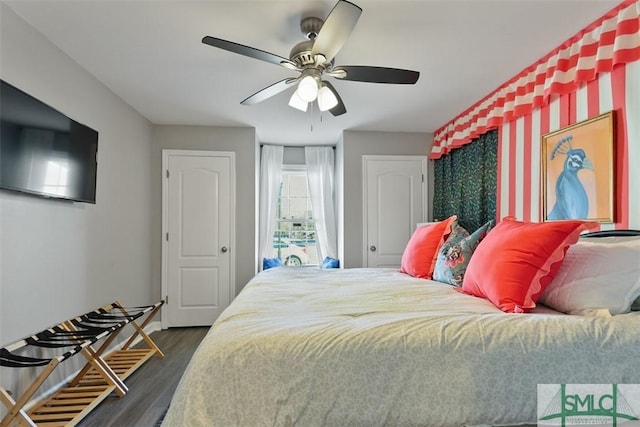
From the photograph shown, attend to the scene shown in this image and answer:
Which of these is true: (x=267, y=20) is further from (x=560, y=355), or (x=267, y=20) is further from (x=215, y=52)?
(x=560, y=355)

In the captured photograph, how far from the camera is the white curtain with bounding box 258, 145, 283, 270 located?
473cm

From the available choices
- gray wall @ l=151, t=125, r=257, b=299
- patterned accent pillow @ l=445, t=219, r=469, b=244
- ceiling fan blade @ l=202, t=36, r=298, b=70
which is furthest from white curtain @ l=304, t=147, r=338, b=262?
ceiling fan blade @ l=202, t=36, r=298, b=70

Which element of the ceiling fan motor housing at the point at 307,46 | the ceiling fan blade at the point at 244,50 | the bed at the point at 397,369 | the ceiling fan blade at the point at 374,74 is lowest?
the bed at the point at 397,369

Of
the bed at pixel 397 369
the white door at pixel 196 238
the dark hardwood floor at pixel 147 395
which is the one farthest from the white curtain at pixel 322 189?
the bed at pixel 397 369

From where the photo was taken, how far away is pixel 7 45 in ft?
5.98

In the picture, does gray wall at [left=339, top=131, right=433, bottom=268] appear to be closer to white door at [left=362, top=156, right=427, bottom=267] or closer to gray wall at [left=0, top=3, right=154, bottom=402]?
white door at [left=362, top=156, right=427, bottom=267]

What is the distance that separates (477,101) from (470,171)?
66 cm

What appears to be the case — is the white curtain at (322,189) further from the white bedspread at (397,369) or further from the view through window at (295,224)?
the white bedspread at (397,369)

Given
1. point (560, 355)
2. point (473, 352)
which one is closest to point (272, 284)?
point (473, 352)

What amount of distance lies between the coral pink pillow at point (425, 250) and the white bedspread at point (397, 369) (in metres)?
1.30

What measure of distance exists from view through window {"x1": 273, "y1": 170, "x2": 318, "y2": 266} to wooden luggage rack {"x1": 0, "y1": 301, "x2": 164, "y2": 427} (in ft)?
7.81

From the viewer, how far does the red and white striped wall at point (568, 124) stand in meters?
1.69

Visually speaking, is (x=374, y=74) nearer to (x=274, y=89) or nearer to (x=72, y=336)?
(x=274, y=89)

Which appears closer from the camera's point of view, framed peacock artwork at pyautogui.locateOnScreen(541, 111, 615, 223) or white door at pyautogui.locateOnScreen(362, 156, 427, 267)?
framed peacock artwork at pyautogui.locateOnScreen(541, 111, 615, 223)
